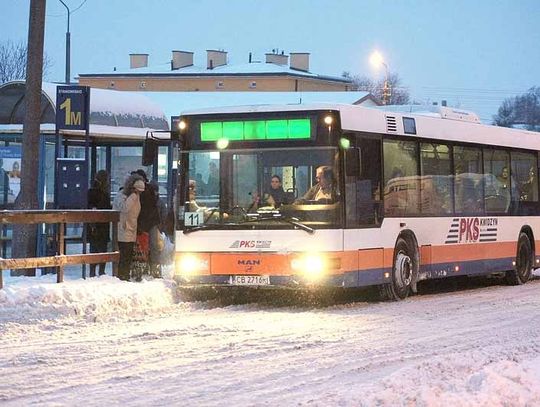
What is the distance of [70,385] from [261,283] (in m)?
6.61

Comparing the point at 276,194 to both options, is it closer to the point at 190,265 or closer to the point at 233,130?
the point at 233,130

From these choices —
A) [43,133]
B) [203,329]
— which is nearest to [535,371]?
[203,329]

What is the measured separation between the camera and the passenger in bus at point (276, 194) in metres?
15.7

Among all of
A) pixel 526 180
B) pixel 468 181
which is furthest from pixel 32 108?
pixel 526 180

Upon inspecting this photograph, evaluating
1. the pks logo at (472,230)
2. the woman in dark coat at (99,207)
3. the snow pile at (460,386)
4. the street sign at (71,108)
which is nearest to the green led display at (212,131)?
the street sign at (71,108)

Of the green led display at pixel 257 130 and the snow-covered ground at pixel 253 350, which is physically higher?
the green led display at pixel 257 130

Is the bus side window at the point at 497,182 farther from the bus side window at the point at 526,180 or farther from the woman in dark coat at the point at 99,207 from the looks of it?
the woman in dark coat at the point at 99,207

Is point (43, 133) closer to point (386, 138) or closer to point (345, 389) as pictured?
point (386, 138)

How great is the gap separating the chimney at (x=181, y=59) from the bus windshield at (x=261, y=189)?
346 ft

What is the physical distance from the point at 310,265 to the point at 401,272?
2327 millimetres

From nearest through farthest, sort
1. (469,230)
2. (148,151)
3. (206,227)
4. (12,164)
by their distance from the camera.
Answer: (206,227) < (148,151) < (469,230) < (12,164)

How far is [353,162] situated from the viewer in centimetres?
1576

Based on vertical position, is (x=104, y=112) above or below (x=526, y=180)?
above

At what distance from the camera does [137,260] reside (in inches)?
738
